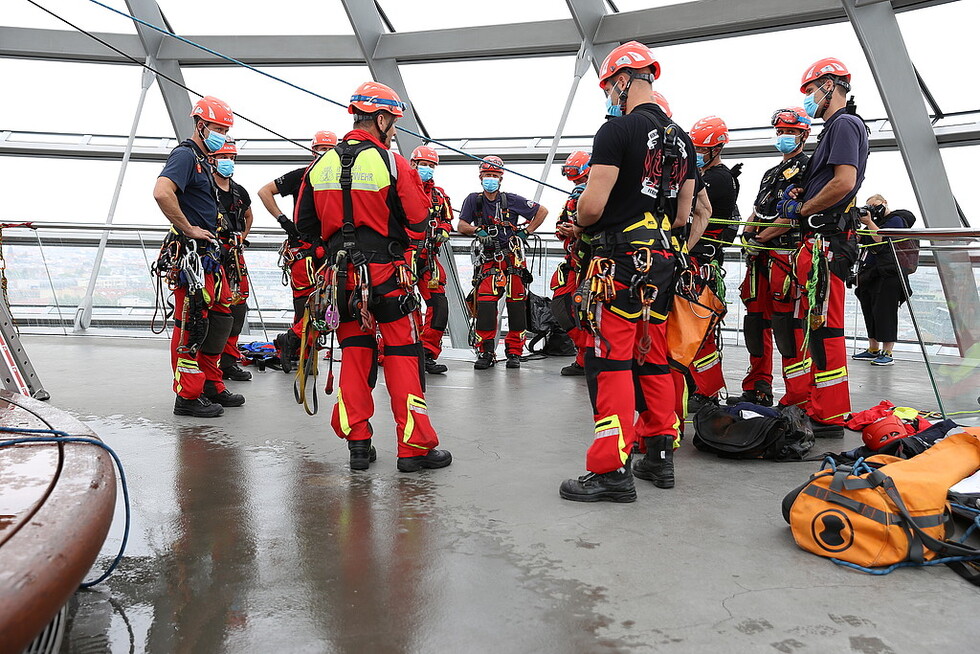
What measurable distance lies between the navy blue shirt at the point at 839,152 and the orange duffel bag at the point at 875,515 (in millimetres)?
1924

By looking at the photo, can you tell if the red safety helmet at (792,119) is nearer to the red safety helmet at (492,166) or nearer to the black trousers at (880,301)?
the red safety helmet at (492,166)

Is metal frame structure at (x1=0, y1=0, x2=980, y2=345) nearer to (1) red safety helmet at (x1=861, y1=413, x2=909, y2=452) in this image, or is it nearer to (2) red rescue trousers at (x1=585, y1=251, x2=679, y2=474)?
(1) red safety helmet at (x1=861, y1=413, x2=909, y2=452)

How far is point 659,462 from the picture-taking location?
3230 millimetres

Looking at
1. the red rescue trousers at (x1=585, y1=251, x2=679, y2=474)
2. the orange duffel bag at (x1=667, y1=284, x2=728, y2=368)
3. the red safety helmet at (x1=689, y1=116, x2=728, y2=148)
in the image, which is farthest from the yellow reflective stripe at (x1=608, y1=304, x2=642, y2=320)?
the red safety helmet at (x1=689, y1=116, x2=728, y2=148)

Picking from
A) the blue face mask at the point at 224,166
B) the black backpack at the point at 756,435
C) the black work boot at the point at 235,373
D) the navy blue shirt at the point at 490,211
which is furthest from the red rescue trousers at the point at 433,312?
the black backpack at the point at 756,435

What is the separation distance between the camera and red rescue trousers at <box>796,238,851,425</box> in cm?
400

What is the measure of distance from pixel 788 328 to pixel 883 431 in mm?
1018

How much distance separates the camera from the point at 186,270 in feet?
14.6

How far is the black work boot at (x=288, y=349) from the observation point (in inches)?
252

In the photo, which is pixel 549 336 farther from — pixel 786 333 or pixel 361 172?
pixel 361 172

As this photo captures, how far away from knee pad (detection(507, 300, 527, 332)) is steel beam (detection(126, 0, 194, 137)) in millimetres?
5449

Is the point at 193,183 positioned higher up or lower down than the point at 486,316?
higher up

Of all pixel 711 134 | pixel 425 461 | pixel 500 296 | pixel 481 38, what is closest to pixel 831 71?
pixel 711 134

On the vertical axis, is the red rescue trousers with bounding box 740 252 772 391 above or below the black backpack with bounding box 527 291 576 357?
below
